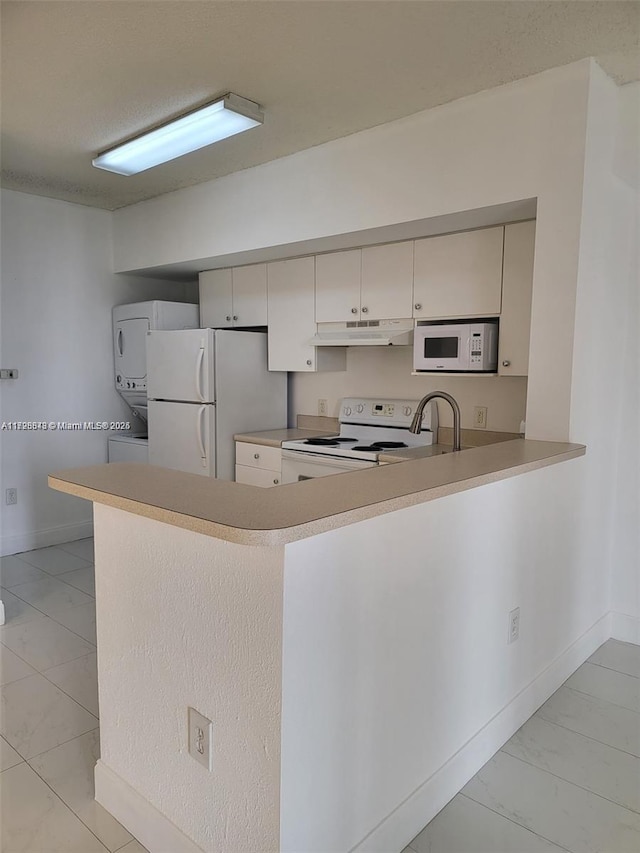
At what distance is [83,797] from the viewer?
1.85 meters

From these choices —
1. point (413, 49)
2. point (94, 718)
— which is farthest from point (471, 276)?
point (94, 718)

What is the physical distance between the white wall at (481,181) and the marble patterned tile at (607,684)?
3.52ft

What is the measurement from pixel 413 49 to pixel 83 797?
2806mm

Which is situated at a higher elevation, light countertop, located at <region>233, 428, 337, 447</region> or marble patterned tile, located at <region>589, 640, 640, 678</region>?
light countertop, located at <region>233, 428, 337, 447</region>

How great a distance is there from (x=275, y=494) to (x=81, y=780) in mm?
1291

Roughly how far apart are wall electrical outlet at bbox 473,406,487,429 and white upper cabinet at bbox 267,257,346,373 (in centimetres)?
103

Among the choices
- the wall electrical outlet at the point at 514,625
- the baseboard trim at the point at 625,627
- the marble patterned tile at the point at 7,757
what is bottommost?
the marble patterned tile at the point at 7,757

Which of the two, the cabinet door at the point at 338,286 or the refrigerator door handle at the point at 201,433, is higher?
the cabinet door at the point at 338,286

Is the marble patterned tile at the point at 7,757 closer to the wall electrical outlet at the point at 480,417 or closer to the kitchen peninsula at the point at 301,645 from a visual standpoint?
the kitchen peninsula at the point at 301,645

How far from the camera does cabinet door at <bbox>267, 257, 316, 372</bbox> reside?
12.3ft

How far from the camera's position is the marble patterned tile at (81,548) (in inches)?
166

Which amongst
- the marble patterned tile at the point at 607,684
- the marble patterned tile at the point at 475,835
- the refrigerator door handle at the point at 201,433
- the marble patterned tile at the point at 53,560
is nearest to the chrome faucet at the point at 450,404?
the marble patterned tile at the point at 607,684

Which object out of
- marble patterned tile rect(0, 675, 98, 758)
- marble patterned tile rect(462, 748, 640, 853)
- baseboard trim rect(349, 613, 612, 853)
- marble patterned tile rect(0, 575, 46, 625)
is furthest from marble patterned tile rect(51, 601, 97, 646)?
marble patterned tile rect(462, 748, 640, 853)

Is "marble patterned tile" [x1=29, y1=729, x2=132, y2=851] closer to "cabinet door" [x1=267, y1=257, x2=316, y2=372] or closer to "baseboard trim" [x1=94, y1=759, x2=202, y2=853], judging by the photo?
"baseboard trim" [x1=94, y1=759, x2=202, y2=853]
